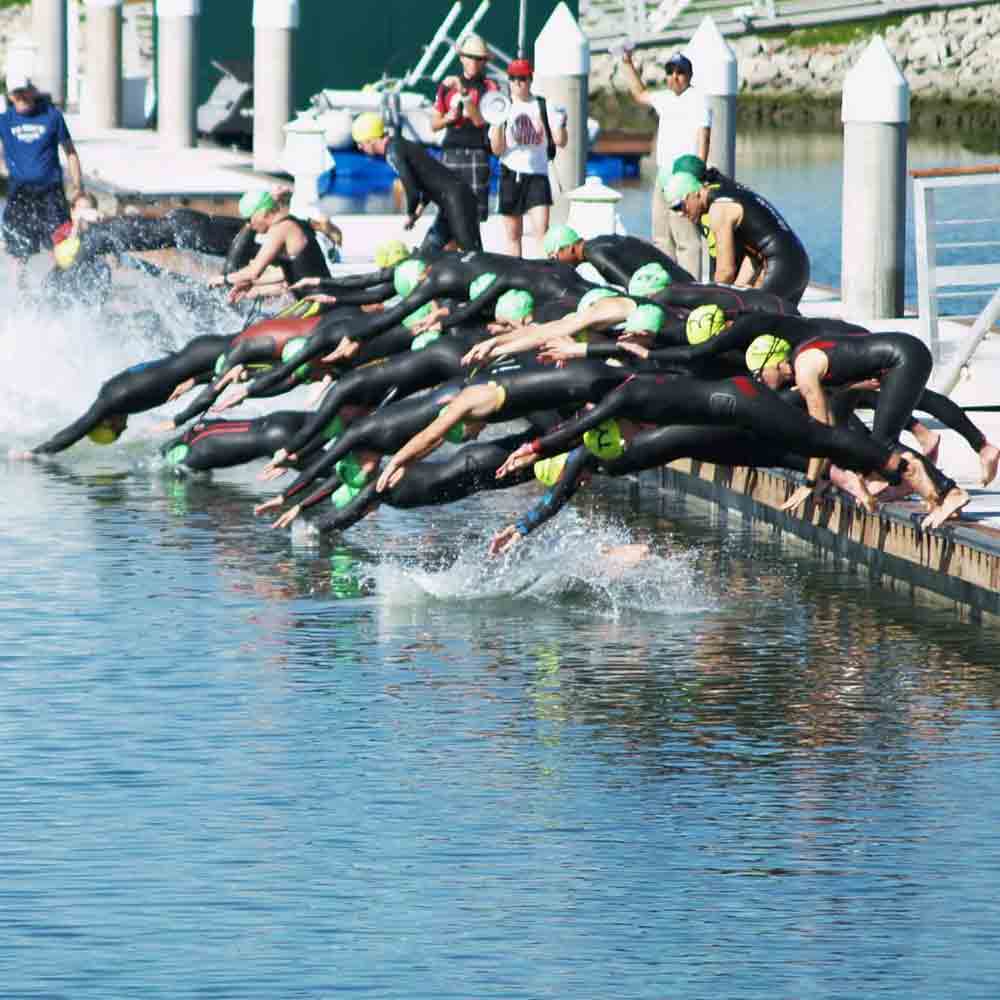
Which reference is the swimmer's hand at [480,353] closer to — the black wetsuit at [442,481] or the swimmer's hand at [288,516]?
the black wetsuit at [442,481]

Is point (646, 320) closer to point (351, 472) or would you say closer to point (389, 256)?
Answer: point (351, 472)

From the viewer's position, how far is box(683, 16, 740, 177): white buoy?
2325cm

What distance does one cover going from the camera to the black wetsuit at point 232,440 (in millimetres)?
16344

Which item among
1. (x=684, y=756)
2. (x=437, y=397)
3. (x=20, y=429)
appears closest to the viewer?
(x=684, y=756)

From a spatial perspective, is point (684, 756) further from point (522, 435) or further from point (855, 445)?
point (522, 435)

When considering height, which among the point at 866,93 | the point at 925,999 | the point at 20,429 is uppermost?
the point at 866,93

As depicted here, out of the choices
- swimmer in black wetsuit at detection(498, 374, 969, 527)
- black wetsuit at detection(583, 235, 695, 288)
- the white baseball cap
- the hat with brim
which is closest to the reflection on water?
swimmer in black wetsuit at detection(498, 374, 969, 527)

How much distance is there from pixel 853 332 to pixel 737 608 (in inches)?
59.3

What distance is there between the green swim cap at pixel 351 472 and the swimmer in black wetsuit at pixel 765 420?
1.91 m

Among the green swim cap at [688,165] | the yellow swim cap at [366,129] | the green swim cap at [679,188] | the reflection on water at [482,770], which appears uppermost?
the yellow swim cap at [366,129]

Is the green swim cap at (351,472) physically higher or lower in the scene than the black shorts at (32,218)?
lower

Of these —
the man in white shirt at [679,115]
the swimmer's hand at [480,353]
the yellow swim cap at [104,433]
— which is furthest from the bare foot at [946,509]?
the man in white shirt at [679,115]

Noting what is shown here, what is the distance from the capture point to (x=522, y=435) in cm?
1483

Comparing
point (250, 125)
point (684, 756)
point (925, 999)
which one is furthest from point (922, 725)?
point (250, 125)
